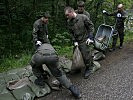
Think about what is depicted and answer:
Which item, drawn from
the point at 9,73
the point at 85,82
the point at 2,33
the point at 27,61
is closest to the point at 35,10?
the point at 2,33

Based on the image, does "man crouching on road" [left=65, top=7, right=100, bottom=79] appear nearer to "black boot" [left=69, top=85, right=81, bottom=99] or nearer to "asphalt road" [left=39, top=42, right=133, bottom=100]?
"asphalt road" [left=39, top=42, right=133, bottom=100]

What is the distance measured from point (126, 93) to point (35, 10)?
241 inches

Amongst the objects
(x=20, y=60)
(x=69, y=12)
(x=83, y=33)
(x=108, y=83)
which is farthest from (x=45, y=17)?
(x=20, y=60)

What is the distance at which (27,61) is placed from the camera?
8.41m

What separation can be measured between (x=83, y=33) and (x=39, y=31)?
1165 millimetres

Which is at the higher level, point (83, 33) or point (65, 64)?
point (83, 33)

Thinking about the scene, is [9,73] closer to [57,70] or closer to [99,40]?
[57,70]

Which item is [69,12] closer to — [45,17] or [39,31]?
[45,17]

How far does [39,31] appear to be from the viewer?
6945mm

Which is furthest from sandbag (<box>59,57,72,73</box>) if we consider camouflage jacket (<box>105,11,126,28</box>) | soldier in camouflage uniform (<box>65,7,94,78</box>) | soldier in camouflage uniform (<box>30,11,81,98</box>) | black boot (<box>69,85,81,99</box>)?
camouflage jacket (<box>105,11,126,28</box>)

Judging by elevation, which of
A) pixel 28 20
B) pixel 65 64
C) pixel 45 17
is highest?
pixel 45 17

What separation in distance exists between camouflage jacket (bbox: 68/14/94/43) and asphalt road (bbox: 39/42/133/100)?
107 cm

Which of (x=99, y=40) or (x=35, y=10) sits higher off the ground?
(x=35, y=10)

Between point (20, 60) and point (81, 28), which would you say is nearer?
point (81, 28)
